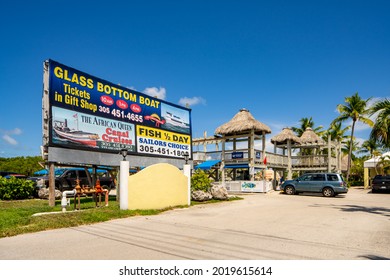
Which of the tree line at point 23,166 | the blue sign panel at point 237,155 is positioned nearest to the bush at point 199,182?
the blue sign panel at point 237,155

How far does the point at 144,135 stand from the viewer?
58.4 feet

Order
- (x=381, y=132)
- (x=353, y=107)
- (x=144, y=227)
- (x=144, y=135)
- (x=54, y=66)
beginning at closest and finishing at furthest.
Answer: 1. (x=144, y=227)
2. (x=54, y=66)
3. (x=144, y=135)
4. (x=381, y=132)
5. (x=353, y=107)

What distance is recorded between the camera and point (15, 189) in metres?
16.9

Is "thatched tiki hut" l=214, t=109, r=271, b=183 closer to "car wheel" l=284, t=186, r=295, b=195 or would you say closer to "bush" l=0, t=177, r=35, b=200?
"car wheel" l=284, t=186, r=295, b=195

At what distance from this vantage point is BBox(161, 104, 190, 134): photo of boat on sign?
63.7 ft

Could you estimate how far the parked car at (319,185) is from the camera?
68.8 ft

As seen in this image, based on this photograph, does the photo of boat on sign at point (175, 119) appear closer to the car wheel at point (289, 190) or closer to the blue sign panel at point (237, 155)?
the blue sign panel at point (237, 155)

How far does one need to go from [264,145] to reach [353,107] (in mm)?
17771

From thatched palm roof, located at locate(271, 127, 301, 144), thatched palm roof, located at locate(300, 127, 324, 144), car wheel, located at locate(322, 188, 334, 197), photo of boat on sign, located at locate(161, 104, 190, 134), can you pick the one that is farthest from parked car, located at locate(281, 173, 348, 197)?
thatched palm roof, located at locate(300, 127, 324, 144)

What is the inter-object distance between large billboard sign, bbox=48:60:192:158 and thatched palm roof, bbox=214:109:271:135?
21.5 feet

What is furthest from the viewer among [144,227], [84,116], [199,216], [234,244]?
[84,116]
